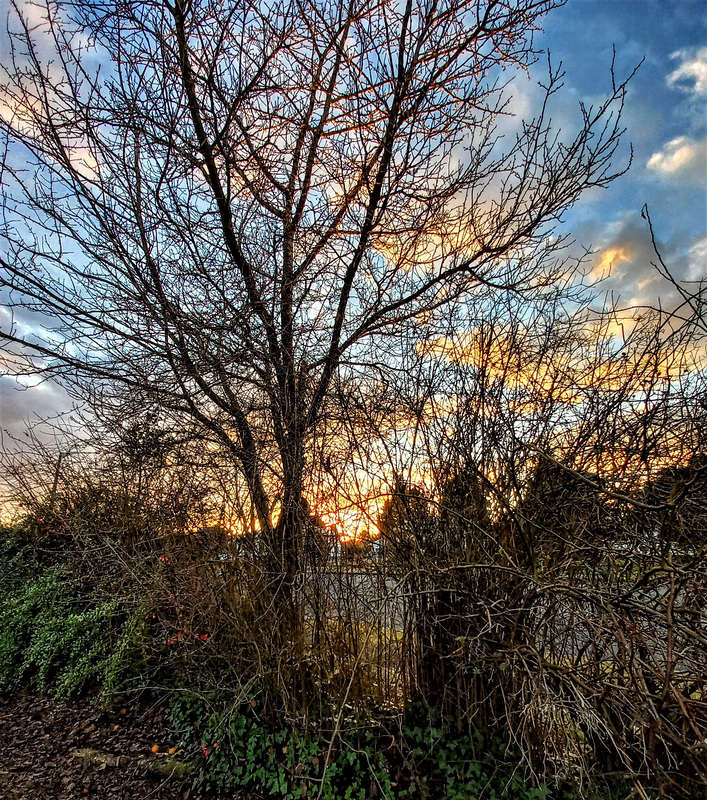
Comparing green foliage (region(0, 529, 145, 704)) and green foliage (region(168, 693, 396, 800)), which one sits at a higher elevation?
green foliage (region(0, 529, 145, 704))

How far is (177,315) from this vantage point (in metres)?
3.54

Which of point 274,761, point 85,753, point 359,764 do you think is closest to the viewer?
point 359,764

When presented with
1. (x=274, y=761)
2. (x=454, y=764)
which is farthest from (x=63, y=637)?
(x=454, y=764)

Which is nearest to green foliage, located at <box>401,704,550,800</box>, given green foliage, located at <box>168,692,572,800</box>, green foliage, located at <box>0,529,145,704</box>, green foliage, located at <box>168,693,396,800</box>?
green foliage, located at <box>168,692,572,800</box>

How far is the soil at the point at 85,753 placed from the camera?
11.2ft

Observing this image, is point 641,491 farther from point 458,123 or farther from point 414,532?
point 458,123

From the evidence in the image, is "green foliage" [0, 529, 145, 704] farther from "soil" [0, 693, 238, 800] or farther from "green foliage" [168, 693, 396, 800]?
"green foliage" [168, 693, 396, 800]

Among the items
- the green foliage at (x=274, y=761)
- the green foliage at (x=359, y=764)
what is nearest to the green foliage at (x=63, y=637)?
the green foliage at (x=274, y=761)

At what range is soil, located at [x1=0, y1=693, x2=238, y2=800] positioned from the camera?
3.42m

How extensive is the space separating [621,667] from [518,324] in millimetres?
2320

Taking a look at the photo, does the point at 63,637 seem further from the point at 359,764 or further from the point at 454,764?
the point at 454,764

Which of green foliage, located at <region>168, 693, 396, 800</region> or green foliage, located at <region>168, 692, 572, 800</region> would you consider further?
green foliage, located at <region>168, 693, 396, 800</region>

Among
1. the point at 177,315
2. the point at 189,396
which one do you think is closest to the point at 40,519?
the point at 189,396

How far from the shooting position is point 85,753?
3850 millimetres
